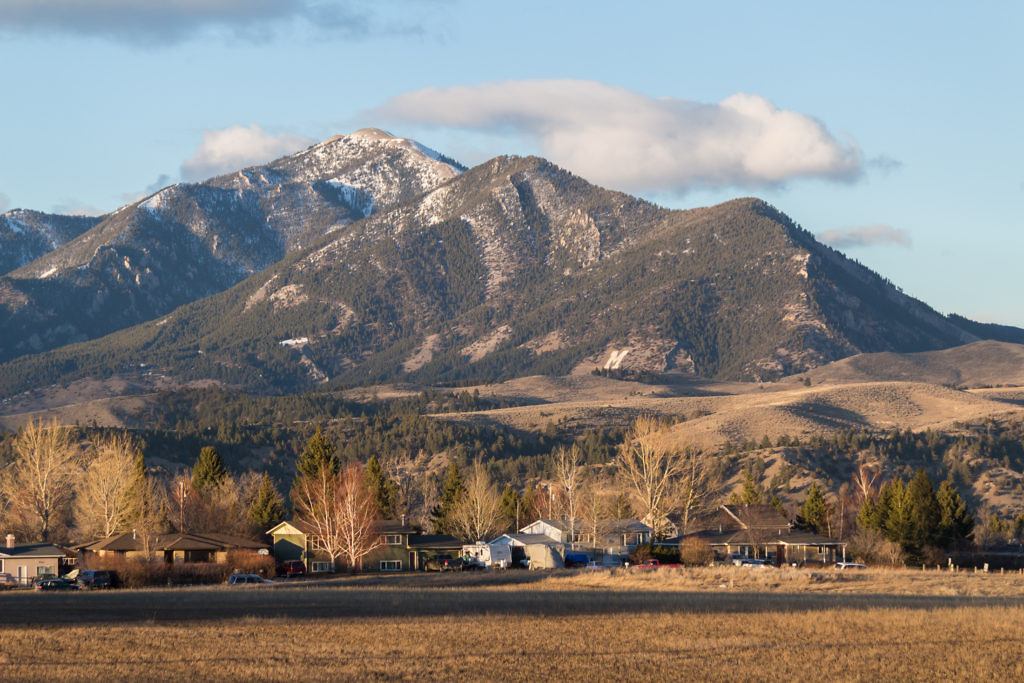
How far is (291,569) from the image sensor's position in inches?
3959

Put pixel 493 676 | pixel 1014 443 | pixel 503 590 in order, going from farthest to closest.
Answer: pixel 1014 443 < pixel 503 590 < pixel 493 676

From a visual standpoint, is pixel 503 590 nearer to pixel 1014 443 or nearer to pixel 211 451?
pixel 211 451

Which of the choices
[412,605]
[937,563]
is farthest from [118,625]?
[937,563]

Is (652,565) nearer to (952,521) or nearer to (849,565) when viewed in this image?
(849,565)

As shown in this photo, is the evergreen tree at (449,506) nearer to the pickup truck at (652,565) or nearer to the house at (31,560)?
the pickup truck at (652,565)

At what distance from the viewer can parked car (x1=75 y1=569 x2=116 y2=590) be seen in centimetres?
7894

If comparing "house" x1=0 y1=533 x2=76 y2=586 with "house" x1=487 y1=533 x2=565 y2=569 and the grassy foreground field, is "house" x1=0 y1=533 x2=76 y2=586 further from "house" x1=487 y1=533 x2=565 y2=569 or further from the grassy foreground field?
"house" x1=487 y1=533 x2=565 y2=569

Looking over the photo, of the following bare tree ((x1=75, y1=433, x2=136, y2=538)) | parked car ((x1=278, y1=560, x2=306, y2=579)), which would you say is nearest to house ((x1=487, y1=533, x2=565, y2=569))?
parked car ((x1=278, y1=560, x2=306, y2=579))

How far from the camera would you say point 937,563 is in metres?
110

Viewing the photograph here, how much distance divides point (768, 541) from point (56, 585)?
62609 mm

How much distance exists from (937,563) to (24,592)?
72774 millimetres

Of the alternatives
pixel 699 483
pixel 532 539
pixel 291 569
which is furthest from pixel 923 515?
pixel 699 483

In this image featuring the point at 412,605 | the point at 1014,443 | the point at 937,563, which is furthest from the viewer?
the point at 1014,443

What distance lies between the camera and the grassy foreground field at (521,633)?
130 ft
